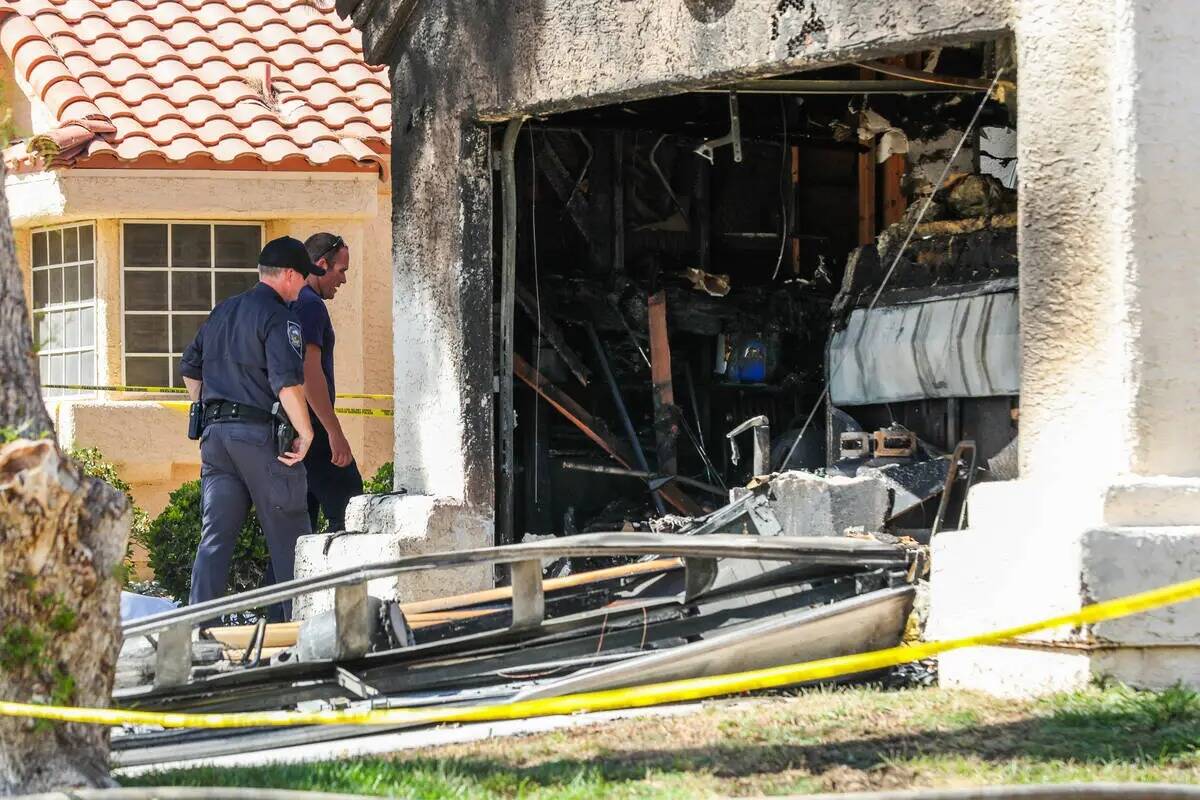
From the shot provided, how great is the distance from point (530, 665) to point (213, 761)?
138 cm

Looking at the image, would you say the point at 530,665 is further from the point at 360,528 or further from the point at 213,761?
the point at 360,528

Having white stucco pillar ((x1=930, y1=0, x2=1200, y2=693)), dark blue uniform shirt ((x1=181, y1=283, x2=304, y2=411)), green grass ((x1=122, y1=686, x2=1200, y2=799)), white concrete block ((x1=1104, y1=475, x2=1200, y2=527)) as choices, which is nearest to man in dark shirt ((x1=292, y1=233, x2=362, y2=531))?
dark blue uniform shirt ((x1=181, y1=283, x2=304, y2=411))

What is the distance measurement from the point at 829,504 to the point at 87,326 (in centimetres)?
696

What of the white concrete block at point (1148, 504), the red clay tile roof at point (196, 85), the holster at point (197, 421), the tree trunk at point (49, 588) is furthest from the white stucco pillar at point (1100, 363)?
the red clay tile roof at point (196, 85)

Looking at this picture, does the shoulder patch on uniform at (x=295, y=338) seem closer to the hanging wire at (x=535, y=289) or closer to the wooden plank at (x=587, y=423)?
the wooden plank at (x=587, y=423)

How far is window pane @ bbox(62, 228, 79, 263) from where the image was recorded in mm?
13146

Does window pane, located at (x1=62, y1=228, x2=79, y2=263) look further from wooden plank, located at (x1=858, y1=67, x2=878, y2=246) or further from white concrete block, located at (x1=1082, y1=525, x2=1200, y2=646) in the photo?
white concrete block, located at (x1=1082, y1=525, x2=1200, y2=646)

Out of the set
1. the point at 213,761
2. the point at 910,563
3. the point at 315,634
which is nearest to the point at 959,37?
the point at 910,563

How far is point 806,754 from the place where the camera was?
5418mm

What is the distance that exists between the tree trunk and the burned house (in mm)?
3252

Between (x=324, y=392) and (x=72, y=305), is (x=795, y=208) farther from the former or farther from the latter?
(x=72, y=305)

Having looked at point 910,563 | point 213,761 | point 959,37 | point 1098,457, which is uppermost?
point 959,37

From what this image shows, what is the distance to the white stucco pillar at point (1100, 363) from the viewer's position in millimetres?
6059

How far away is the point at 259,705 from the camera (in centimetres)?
641
